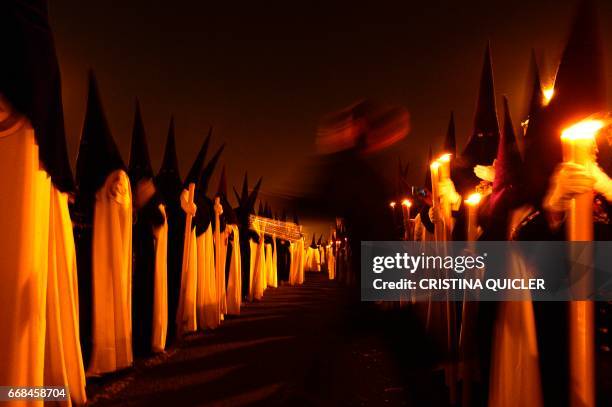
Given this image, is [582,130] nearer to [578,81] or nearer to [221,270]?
[578,81]

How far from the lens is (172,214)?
22.1ft

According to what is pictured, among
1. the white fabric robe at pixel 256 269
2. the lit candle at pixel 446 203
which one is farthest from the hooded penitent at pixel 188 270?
the white fabric robe at pixel 256 269

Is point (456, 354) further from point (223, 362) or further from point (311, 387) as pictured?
point (223, 362)

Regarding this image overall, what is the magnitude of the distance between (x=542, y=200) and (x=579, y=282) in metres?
0.54

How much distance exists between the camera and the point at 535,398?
2705mm

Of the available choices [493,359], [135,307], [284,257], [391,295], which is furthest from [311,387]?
[284,257]

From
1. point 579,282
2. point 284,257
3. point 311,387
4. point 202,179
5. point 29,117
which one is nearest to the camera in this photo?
point 579,282

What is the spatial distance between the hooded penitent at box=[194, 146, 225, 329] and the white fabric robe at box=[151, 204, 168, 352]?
135cm

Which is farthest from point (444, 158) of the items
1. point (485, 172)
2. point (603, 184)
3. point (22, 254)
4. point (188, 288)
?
point (188, 288)

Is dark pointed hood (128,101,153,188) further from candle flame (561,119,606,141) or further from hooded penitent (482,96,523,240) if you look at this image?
candle flame (561,119,606,141)

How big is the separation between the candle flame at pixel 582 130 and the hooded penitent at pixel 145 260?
188 inches

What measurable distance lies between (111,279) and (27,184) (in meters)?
2.05

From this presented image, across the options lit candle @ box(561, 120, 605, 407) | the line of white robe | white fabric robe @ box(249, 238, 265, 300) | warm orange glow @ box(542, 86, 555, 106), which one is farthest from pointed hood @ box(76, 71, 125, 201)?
white fabric robe @ box(249, 238, 265, 300)

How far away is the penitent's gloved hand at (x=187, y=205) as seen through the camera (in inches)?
264
